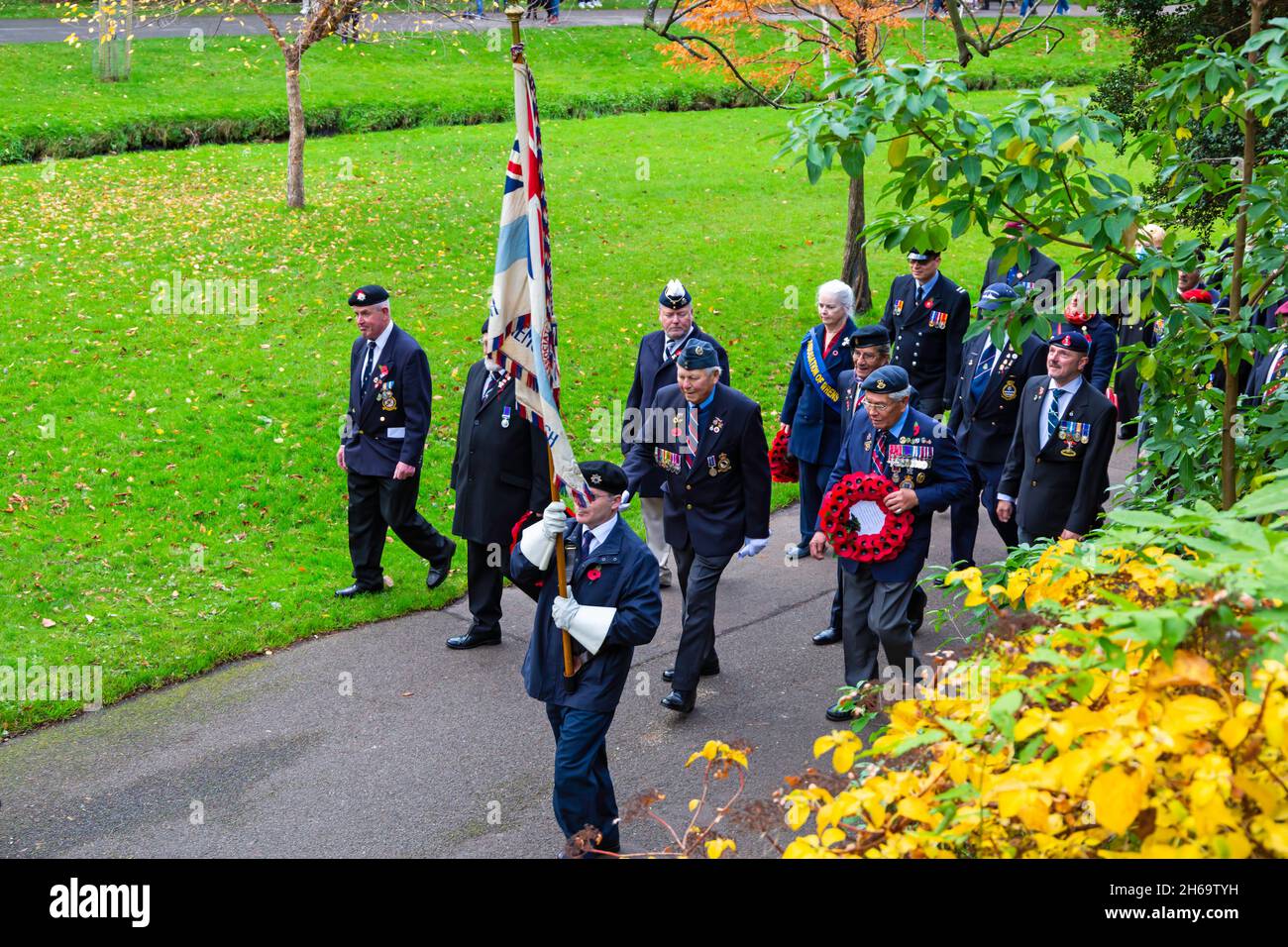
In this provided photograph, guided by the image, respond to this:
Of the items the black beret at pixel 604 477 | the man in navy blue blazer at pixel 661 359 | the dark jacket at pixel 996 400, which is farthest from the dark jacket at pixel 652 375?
the black beret at pixel 604 477

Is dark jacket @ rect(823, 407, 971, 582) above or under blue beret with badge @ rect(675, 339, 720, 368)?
under

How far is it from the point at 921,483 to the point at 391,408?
394cm

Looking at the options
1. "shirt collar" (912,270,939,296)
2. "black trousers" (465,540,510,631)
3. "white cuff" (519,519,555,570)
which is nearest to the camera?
"white cuff" (519,519,555,570)

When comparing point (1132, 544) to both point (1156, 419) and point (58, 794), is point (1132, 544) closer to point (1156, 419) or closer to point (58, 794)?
point (1156, 419)

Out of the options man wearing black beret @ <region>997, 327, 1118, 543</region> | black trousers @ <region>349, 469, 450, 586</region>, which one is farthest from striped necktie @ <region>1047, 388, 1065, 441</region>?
black trousers @ <region>349, 469, 450, 586</region>

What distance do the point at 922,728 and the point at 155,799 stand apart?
193 inches

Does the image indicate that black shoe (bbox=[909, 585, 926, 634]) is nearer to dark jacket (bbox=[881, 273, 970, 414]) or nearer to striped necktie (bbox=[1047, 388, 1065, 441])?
striped necktie (bbox=[1047, 388, 1065, 441])

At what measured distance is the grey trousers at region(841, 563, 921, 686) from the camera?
23.4 feet

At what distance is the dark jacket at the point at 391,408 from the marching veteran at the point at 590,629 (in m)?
3.29

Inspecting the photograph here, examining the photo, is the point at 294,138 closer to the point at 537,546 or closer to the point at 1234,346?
the point at 537,546

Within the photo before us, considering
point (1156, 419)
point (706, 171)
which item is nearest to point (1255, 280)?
point (1156, 419)

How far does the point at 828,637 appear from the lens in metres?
8.51

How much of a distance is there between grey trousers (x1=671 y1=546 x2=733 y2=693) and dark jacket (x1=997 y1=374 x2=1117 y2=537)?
216 centimetres

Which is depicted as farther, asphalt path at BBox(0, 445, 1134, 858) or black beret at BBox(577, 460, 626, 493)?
asphalt path at BBox(0, 445, 1134, 858)
